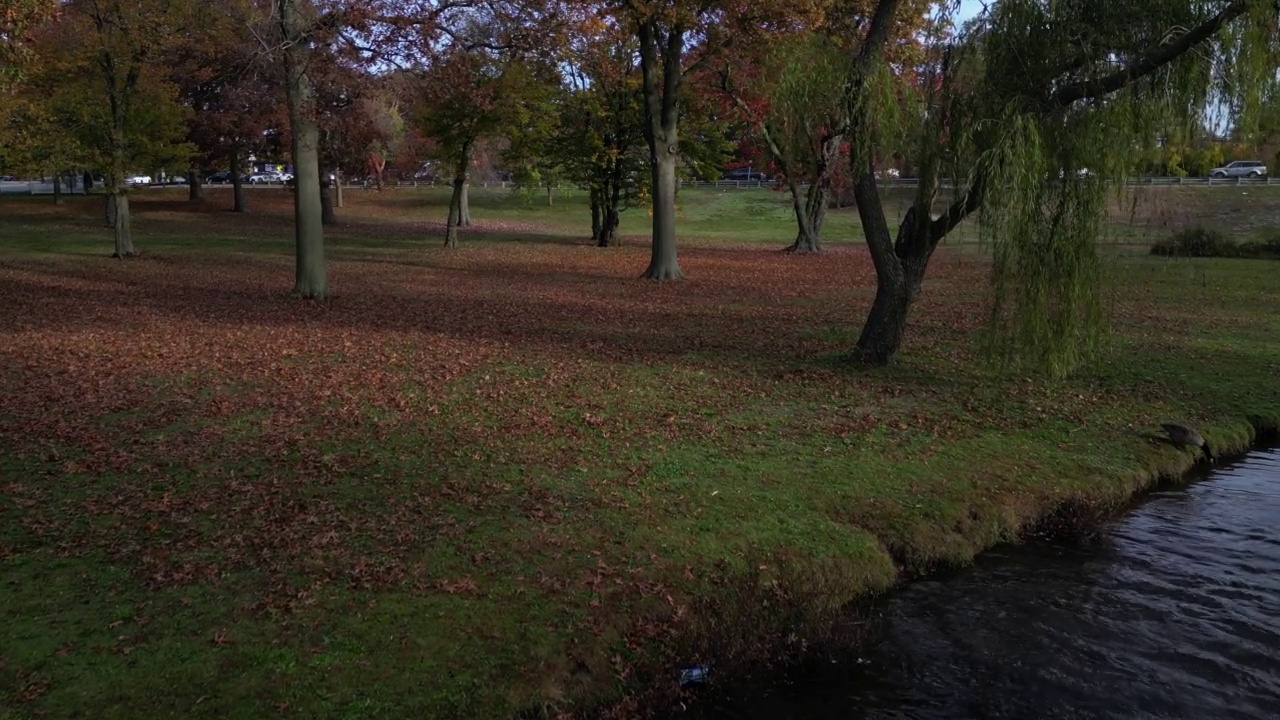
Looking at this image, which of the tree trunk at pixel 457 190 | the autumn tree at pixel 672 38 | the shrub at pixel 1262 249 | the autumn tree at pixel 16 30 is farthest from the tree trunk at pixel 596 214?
the autumn tree at pixel 16 30

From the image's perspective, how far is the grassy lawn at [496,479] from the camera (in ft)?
19.6

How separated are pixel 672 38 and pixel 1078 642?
67.4 ft

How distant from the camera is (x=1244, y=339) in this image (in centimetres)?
1745

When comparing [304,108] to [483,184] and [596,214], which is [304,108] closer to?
[596,214]

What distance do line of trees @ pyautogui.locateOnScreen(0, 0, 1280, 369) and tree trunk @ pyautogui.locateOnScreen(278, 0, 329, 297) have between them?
0.06 meters

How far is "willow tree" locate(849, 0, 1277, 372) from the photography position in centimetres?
1055

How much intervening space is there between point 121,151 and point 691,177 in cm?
2227

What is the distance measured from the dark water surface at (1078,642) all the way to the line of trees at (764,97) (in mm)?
3583

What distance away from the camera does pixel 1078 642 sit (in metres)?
7.04

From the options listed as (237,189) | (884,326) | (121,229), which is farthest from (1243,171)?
(121,229)

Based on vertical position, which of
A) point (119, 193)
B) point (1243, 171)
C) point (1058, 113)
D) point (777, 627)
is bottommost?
point (777, 627)

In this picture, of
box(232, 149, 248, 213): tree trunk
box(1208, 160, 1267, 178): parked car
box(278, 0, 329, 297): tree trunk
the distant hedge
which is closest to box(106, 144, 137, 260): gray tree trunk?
box(278, 0, 329, 297): tree trunk

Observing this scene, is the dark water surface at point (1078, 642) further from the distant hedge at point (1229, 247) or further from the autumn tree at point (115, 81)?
the distant hedge at point (1229, 247)

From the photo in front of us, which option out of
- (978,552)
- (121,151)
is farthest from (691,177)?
(978,552)
